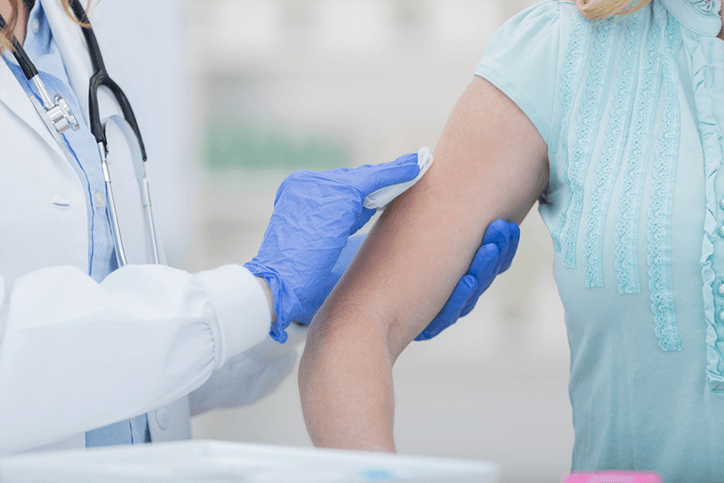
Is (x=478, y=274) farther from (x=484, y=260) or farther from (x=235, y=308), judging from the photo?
(x=235, y=308)

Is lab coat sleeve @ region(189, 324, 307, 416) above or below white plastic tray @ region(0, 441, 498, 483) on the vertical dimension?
below

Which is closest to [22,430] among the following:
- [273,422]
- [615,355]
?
[615,355]

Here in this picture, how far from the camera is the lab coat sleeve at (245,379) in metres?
1.16

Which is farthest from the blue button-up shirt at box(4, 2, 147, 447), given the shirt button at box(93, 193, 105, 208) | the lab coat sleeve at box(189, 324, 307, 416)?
the lab coat sleeve at box(189, 324, 307, 416)

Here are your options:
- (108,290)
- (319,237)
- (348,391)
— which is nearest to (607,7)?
(319,237)

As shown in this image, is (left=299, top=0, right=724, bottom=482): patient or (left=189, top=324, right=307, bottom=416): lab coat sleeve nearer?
(left=299, top=0, right=724, bottom=482): patient

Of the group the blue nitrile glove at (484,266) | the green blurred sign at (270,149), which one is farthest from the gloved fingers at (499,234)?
the green blurred sign at (270,149)

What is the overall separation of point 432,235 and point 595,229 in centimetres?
24

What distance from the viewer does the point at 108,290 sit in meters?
0.83

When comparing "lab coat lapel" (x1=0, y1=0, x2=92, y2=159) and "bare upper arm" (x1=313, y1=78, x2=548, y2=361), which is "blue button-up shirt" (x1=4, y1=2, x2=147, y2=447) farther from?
"bare upper arm" (x1=313, y1=78, x2=548, y2=361)

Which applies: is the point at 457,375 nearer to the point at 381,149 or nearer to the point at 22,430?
the point at 381,149

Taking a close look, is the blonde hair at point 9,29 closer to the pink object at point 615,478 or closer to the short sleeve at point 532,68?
the short sleeve at point 532,68

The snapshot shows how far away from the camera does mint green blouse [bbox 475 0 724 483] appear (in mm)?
863

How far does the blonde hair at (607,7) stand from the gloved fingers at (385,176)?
1.12 feet
